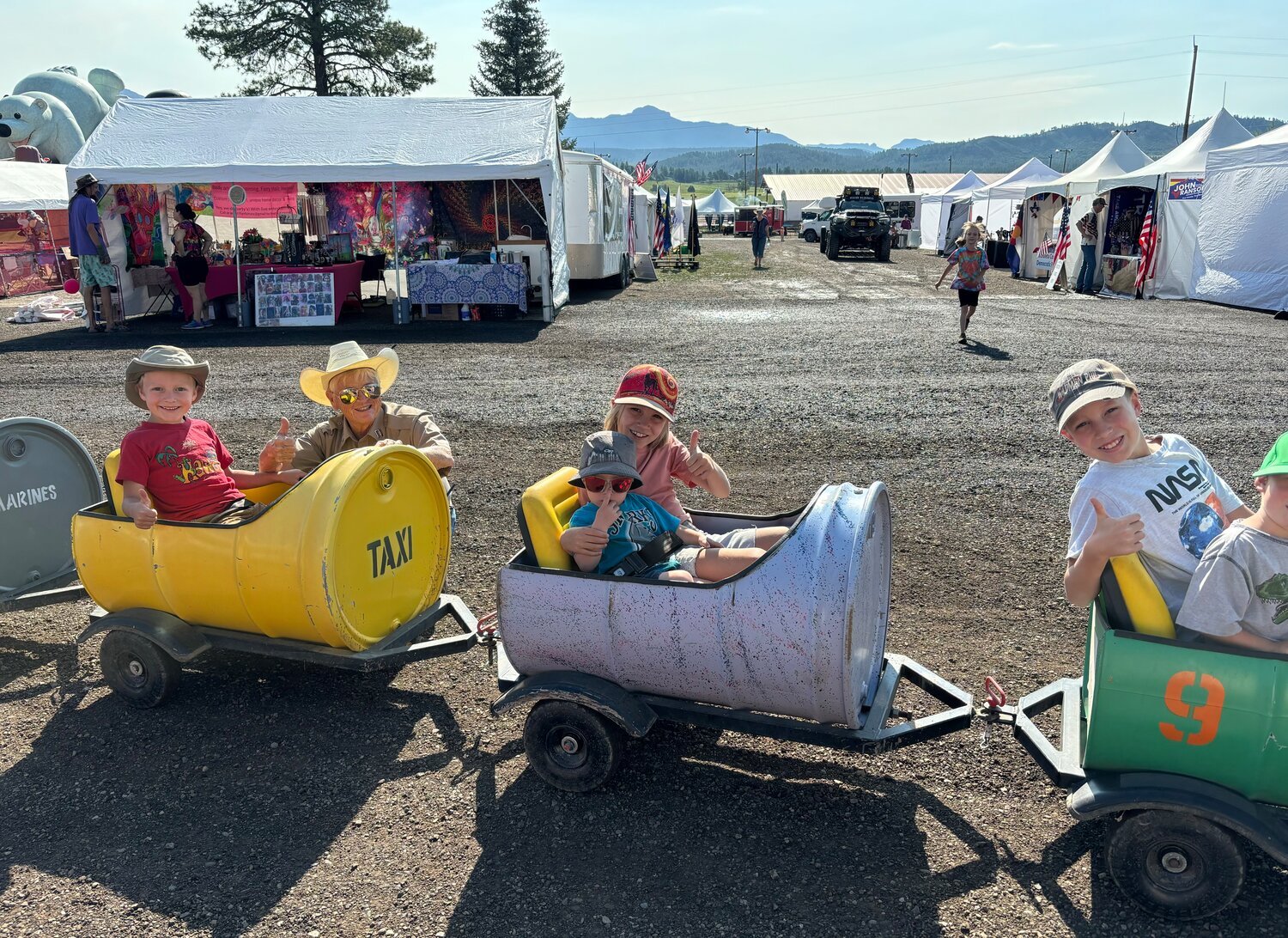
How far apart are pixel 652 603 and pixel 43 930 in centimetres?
194

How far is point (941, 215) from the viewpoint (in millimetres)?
39094

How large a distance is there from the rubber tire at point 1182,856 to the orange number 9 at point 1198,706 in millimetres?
207

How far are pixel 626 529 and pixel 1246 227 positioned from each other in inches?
704

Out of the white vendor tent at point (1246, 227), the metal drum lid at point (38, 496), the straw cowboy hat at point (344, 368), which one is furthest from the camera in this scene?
the white vendor tent at point (1246, 227)

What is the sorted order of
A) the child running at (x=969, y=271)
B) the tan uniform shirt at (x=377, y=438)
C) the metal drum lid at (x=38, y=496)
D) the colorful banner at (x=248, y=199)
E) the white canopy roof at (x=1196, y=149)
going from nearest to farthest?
the tan uniform shirt at (x=377, y=438) < the metal drum lid at (x=38, y=496) < the child running at (x=969, y=271) < the colorful banner at (x=248, y=199) < the white canopy roof at (x=1196, y=149)

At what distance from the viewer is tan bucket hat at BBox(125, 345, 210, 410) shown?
3.73 metres

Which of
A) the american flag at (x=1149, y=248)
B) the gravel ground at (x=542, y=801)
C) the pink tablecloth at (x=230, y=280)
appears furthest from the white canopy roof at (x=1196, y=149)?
the pink tablecloth at (x=230, y=280)

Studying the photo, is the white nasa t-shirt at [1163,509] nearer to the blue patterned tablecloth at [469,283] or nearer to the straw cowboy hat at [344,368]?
the straw cowboy hat at [344,368]

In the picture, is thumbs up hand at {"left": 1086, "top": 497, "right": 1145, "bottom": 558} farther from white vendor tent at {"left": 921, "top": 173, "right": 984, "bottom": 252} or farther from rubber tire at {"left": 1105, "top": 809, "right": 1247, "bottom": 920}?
white vendor tent at {"left": 921, "top": 173, "right": 984, "bottom": 252}

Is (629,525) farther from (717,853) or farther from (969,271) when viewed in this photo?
(969,271)

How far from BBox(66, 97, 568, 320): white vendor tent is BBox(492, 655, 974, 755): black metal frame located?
1262 centimetres

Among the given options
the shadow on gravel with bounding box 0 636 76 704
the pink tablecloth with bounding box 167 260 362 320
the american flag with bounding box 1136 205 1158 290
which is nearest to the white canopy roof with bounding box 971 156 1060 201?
the american flag with bounding box 1136 205 1158 290

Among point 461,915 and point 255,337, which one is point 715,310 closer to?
point 255,337

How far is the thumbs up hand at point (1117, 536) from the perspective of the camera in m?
2.50
